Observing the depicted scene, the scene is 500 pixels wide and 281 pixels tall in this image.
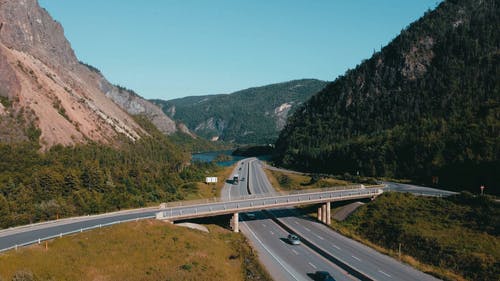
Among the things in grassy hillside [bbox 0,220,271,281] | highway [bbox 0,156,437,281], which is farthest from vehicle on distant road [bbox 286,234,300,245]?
grassy hillside [bbox 0,220,271,281]

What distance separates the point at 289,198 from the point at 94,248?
42423mm

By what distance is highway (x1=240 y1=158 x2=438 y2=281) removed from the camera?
166ft

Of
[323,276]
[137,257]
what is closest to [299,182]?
[323,276]

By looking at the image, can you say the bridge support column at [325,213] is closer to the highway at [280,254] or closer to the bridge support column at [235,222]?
the highway at [280,254]

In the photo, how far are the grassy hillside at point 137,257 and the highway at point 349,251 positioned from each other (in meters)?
12.2

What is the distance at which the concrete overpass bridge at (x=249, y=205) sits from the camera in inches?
2596

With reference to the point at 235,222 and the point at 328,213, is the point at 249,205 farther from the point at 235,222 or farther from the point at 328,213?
the point at 328,213

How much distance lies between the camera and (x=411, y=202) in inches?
3140

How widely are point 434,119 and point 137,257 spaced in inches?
4648

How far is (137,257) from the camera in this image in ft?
160

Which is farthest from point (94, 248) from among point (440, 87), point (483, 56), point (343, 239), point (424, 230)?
point (483, 56)

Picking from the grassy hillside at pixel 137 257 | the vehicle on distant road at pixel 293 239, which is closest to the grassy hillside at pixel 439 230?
the vehicle on distant road at pixel 293 239

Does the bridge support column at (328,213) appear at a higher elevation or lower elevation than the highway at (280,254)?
higher

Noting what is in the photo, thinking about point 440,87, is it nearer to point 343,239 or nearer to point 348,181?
point 348,181
